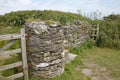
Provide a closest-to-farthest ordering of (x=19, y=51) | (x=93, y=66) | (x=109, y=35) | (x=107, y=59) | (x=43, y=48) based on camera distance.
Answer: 1. (x=19, y=51)
2. (x=43, y=48)
3. (x=93, y=66)
4. (x=107, y=59)
5. (x=109, y=35)

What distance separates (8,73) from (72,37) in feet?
16.8

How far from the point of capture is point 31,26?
5.73 metres

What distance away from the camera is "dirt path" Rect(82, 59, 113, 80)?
6896 millimetres

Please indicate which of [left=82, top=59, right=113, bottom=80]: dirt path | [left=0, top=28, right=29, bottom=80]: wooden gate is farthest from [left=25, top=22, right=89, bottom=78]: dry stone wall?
[left=82, top=59, right=113, bottom=80]: dirt path

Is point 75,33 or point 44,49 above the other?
point 75,33

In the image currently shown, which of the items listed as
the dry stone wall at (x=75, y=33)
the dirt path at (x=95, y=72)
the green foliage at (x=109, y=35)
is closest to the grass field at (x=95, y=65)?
the dirt path at (x=95, y=72)

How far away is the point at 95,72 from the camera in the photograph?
739cm

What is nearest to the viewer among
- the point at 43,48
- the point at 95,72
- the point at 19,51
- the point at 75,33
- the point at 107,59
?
the point at 19,51

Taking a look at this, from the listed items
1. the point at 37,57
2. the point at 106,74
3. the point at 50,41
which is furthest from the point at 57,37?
the point at 106,74

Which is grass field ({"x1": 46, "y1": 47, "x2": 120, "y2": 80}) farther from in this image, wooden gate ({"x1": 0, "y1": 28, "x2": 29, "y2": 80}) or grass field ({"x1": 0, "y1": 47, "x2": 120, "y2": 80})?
wooden gate ({"x1": 0, "y1": 28, "x2": 29, "y2": 80})

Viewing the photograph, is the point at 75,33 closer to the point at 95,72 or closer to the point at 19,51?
the point at 95,72

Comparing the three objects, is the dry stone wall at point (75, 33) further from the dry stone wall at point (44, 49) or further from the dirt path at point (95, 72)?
the dry stone wall at point (44, 49)

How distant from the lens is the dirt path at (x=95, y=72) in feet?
22.6

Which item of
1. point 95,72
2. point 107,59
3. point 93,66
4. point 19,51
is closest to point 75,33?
point 107,59
